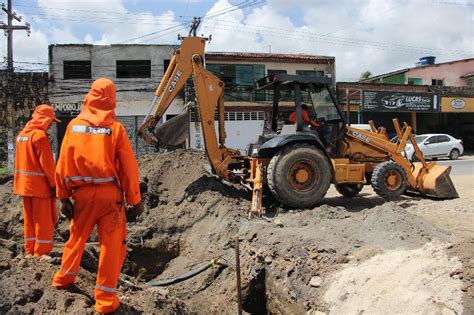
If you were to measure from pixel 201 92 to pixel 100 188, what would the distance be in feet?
19.0

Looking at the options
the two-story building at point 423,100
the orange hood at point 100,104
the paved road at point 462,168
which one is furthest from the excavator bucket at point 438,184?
the two-story building at point 423,100

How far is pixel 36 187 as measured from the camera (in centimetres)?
543

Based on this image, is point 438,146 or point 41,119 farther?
point 438,146

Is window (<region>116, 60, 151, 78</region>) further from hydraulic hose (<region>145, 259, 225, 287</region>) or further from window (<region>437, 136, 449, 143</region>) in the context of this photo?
hydraulic hose (<region>145, 259, 225, 287</region>)

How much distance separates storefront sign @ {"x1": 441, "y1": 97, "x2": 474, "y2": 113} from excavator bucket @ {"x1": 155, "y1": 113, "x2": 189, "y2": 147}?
25.9 metres

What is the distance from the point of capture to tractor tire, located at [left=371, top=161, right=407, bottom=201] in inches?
377

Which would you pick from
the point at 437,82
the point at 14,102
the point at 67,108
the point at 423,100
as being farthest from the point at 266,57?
the point at 437,82

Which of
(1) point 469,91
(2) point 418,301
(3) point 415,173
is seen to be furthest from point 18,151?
(1) point 469,91

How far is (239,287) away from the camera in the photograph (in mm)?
5719

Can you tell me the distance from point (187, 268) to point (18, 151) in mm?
3163

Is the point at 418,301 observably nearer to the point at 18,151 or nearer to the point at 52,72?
the point at 18,151

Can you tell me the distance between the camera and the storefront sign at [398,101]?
29344 millimetres

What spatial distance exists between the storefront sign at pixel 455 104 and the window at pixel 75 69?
22.8m

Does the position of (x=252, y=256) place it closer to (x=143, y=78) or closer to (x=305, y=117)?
(x=305, y=117)
